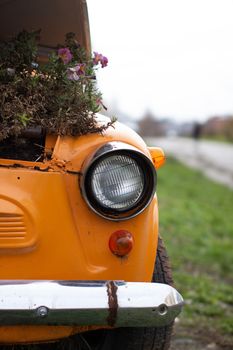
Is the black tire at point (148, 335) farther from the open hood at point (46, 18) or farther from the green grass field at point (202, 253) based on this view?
the open hood at point (46, 18)

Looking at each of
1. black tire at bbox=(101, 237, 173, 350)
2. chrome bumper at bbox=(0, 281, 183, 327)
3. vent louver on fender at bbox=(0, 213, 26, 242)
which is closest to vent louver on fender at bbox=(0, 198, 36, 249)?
vent louver on fender at bbox=(0, 213, 26, 242)

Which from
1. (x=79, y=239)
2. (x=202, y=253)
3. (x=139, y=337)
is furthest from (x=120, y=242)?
(x=202, y=253)

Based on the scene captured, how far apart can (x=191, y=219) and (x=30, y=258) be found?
562 centimetres

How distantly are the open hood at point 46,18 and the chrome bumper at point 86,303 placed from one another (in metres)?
1.44

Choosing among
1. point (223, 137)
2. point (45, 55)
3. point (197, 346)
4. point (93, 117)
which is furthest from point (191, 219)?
point (223, 137)

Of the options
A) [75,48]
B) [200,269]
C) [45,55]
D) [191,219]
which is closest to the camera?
[75,48]

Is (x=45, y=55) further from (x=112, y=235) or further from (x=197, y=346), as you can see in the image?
(x=197, y=346)

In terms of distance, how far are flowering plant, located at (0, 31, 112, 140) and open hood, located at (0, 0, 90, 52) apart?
19cm

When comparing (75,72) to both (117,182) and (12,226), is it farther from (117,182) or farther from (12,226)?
(12,226)

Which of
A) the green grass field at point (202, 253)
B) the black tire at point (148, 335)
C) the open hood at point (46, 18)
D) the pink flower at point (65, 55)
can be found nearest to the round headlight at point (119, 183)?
the black tire at point (148, 335)

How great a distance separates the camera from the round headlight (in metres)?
2.21

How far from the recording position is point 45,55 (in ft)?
10.3

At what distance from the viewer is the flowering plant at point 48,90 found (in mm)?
2355

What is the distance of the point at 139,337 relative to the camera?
8.37ft
